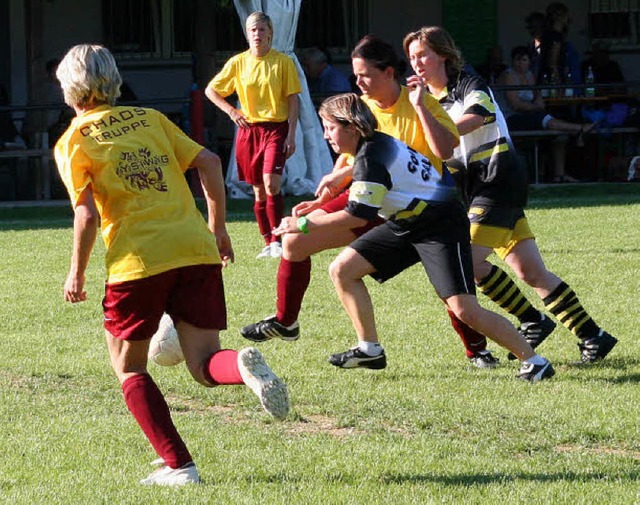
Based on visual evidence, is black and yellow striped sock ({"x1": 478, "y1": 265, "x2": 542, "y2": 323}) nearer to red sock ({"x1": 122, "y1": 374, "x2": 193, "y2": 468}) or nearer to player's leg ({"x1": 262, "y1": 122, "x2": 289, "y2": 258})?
red sock ({"x1": 122, "y1": 374, "x2": 193, "y2": 468})

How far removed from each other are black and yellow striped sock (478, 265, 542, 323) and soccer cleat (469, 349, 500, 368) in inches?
11.7

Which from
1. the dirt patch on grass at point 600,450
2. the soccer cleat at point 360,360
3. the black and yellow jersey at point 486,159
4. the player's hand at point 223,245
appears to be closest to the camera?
the player's hand at point 223,245

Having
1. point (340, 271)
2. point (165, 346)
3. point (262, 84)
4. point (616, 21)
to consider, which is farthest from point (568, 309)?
point (616, 21)

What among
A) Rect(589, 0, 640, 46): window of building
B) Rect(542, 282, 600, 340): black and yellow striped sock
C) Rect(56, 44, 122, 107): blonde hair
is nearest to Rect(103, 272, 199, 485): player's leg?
Rect(56, 44, 122, 107): blonde hair

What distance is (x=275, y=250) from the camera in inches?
478

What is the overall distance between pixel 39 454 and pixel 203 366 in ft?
3.07

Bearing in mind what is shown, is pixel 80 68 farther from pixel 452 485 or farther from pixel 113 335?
pixel 452 485

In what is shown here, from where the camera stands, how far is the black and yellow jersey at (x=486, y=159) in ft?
24.1

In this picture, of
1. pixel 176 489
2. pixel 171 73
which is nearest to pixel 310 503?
pixel 176 489

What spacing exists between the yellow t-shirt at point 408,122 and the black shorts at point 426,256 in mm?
380

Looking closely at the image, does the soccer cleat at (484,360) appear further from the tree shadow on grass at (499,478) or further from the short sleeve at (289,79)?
the short sleeve at (289,79)

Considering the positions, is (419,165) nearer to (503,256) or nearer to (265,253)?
(503,256)

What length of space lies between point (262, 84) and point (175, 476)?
747 centimetres

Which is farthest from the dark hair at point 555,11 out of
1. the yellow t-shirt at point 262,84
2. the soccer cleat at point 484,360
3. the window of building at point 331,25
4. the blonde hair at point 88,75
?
the blonde hair at point 88,75
